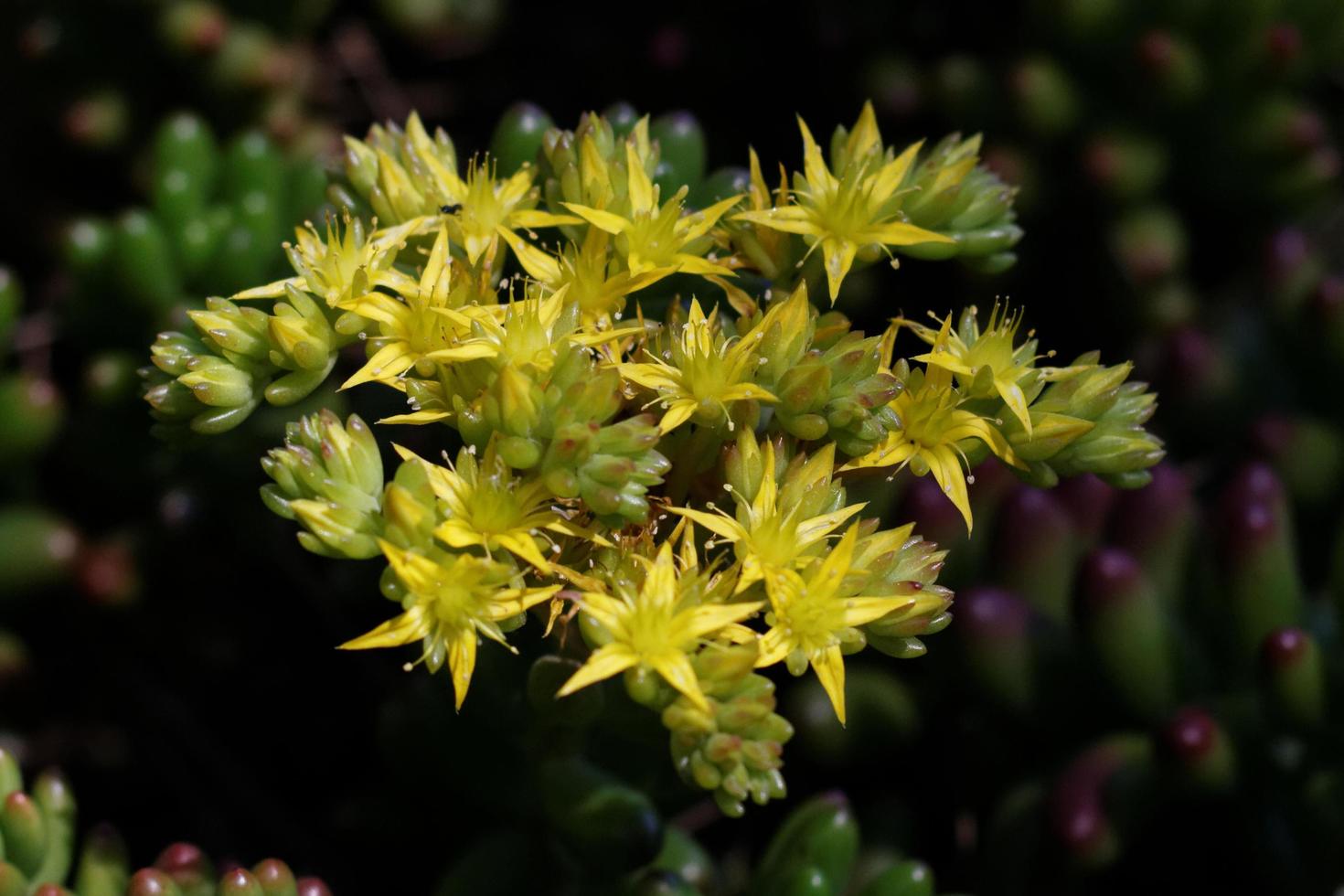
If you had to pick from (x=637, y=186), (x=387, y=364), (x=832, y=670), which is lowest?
(x=832, y=670)

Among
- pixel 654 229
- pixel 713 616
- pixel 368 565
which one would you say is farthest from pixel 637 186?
pixel 368 565

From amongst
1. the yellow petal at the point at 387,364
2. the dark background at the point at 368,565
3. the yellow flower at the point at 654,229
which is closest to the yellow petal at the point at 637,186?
the yellow flower at the point at 654,229

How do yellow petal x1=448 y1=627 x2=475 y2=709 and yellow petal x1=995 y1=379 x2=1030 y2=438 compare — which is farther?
yellow petal x1=995 y1=379 x2=1030 y2=438

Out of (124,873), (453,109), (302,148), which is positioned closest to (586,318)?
(124,873)

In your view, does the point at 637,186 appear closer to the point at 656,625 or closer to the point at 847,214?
the point at 847,214

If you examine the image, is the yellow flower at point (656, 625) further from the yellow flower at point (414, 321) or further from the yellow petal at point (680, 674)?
the yellow flower at point (414, 321)

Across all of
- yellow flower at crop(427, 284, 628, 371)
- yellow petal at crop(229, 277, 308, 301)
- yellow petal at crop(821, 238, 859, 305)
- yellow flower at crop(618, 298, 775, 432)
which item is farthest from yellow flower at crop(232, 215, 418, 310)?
yellow petal at crop(821, 238, 859, 305)

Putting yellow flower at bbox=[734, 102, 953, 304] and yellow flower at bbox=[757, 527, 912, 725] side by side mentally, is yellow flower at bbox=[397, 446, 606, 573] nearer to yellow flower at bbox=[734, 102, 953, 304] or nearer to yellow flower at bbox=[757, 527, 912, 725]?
yellow flower at bbox=[757, 527, 912, 725]

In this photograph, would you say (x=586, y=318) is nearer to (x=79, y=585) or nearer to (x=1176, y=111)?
(x=79, y=585)
